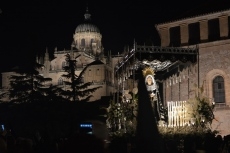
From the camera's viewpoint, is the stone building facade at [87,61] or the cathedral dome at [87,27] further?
the cathedral dome at [87,27]

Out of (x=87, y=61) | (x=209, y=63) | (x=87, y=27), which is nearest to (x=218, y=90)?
(x=209, y=63)

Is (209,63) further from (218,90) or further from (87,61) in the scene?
(87,61)

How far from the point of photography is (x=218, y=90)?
83.5 ft

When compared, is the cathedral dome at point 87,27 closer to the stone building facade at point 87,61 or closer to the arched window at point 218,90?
the stone building facade at point 87,61

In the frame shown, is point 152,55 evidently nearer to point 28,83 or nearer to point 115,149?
point 115,149

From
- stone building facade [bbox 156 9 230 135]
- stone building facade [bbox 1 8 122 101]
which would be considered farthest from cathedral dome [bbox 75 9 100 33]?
stone building facade [bbox 156 9 230 135]

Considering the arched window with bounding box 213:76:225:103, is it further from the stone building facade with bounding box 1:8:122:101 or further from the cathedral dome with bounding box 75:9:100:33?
the cathedral dome with bounding box 75:9:100:33

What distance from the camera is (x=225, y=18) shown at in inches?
992

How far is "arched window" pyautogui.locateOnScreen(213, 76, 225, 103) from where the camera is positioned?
82.7 feet

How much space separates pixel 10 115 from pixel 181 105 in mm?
25429

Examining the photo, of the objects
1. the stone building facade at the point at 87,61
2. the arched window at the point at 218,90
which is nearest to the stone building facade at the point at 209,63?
the arched window at the point at 218,90

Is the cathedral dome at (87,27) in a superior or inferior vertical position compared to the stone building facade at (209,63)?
superior

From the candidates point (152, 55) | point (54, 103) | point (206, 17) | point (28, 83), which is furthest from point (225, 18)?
point (28, 83)

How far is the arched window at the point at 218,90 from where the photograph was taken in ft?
82.7
